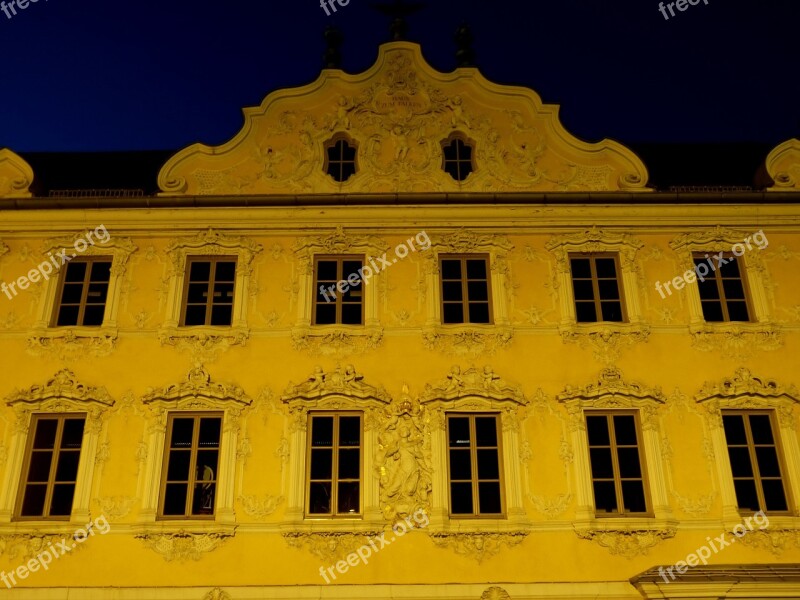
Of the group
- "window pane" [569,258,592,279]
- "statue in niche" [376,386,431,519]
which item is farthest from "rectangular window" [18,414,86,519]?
"window pane" [569,258,592,279]

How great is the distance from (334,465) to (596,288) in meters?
5.52

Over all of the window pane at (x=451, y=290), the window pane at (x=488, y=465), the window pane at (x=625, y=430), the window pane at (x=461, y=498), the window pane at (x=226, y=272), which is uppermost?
the window pane at (x=226, y=272)

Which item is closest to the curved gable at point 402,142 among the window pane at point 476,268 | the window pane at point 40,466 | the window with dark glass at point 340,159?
the window with dark glass at point 340,159

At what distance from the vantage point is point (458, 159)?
16.3 metres

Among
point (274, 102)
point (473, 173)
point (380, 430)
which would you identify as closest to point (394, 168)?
point (473, 173)

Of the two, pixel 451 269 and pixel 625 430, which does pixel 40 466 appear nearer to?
pixel 451 269

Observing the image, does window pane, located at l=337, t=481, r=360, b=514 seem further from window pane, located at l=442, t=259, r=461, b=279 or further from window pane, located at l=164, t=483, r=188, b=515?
window pane, located at l=442, t=259, r=461, b=279

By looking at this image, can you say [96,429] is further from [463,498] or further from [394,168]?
[394,168]

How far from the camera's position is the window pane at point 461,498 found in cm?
1341

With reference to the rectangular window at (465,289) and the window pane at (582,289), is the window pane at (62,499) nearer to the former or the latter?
the rectangular window at (465,289)

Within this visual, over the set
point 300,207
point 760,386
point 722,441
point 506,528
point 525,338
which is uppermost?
point 300,207

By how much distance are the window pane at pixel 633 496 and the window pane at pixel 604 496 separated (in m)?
0.17

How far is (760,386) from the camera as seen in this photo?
1409cm

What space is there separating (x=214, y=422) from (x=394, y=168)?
18.7 ft
